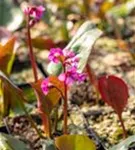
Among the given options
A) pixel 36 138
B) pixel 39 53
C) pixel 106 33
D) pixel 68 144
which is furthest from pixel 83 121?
pixel 106 33

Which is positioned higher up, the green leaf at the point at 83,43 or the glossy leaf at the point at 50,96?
the green leaf at the point at 83,43

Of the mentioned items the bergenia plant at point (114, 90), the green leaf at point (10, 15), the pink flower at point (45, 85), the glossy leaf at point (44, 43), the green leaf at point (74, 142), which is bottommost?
the green leaf at point (74, 142)

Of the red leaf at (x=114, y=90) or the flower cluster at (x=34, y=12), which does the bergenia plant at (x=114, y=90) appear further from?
the flower cluster at (x=34, y=12)

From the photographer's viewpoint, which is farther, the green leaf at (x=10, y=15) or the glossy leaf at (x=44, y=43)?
the green leaf at (x=10, y=15)

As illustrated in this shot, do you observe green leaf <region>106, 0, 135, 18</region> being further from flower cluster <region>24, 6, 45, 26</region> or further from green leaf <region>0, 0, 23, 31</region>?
flower cluster <region>24, 6, 45, 26</region>

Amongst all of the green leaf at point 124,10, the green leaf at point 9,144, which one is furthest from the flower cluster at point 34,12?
the green leaf at point 124,10

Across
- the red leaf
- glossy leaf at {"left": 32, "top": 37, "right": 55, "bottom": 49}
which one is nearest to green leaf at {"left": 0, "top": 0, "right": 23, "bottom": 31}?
glossy leaf at {"left": 32, "top": 37, "right": 55, "bottom": 49}
